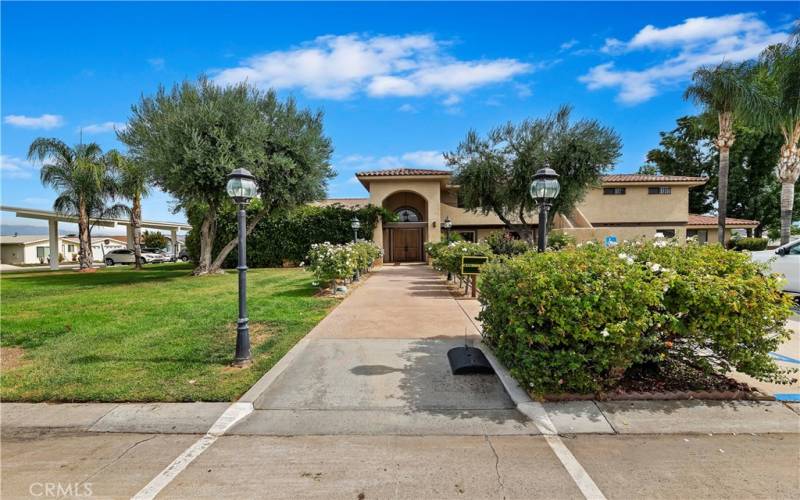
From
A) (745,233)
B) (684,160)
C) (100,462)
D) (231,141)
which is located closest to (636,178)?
(745,233)

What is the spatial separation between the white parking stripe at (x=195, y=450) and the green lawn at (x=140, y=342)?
1.12 feet

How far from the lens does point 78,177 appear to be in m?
21.0

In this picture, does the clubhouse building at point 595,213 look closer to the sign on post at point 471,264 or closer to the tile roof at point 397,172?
the tile roof at point 397,172

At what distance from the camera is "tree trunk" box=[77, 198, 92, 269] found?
2211 centimetres

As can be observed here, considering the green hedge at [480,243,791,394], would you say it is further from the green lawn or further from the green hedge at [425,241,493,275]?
the green hedge at [425,241,493,275]

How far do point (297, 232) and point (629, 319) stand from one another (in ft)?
70.0

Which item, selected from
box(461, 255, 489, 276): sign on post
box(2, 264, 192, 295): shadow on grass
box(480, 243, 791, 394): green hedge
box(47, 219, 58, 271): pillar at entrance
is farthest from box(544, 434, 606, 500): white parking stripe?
box(47, 219, 58, 271): pillar at entrance

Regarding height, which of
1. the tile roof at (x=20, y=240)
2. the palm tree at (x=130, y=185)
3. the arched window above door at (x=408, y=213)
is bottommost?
the tile roof at (x=20, y=240)

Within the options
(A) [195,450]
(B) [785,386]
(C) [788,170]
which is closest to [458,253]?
(B) [785,386]

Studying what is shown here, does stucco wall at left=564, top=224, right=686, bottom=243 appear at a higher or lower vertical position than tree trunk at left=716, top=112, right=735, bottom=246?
lower

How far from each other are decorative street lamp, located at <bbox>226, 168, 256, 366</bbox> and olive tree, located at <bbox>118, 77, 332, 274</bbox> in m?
9.61

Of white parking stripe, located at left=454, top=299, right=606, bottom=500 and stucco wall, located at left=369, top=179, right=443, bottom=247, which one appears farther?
stucco wall, located at left=369, top=179, right=443, bottom=247

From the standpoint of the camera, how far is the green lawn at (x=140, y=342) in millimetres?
4371

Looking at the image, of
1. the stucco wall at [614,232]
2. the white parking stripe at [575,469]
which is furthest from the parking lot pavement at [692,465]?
the stucco wall at [614,232]
